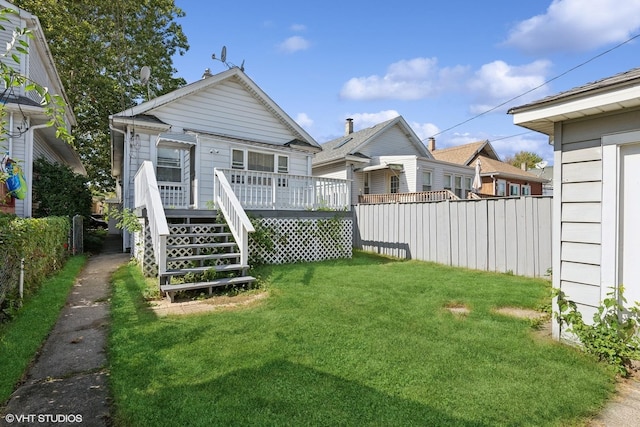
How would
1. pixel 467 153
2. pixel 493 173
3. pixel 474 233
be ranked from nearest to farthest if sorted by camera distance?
1. pixel 474 233
2. pixel 493 173
3. pixel 467 153

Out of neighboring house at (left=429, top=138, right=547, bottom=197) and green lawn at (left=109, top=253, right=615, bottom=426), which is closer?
green lawn at (left=109, top=253, right=615, bottom=426)

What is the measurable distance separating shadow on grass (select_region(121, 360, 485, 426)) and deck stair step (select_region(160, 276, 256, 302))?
2913mm

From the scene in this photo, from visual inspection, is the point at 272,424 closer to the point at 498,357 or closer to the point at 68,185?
the point at 498,357

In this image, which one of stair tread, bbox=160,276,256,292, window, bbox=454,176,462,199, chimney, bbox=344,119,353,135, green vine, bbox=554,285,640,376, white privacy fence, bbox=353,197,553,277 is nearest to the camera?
green vine, bbox=554,285,640,376

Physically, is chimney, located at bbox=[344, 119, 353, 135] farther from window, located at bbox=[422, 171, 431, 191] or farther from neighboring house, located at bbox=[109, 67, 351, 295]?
neighboring house, located at bbox=[109, 67, 351, 295]

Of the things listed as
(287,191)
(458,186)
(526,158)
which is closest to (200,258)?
(287,191)

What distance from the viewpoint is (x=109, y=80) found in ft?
65.3

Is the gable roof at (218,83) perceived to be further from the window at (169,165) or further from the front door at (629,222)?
the front door at (629,222)

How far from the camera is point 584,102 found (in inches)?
133

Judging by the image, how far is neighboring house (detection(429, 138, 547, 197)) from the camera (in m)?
23.3

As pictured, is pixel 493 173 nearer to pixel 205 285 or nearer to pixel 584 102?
pixel 584 102

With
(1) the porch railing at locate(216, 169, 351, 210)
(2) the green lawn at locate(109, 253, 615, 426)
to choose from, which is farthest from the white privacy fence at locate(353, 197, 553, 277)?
(2) the green lawn at locate(109, 253, 615, 426)

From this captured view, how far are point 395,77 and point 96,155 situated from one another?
31.8 meters

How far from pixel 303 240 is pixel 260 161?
4022 millimetres
